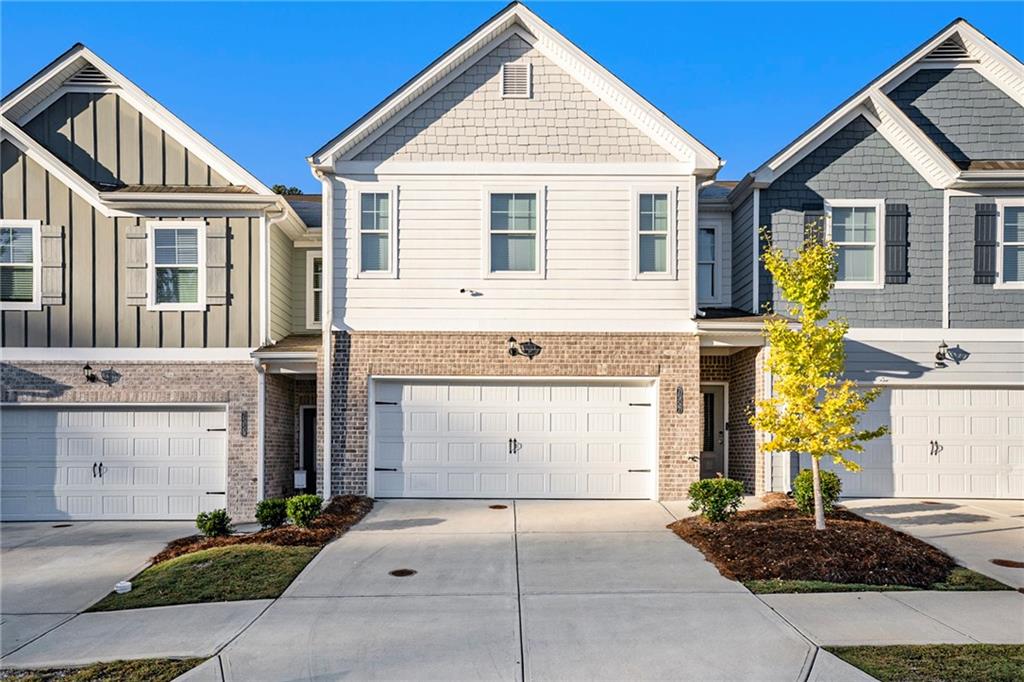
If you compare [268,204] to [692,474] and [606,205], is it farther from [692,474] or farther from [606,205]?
[692,474]

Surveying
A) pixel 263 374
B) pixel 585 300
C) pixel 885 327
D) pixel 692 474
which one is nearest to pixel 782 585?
pixel 692 474

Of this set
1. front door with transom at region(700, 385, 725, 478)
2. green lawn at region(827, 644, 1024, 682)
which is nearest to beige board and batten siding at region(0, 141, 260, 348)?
front door with transom at region(700, 385, 725, 478)

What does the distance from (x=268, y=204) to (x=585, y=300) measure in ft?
19.4

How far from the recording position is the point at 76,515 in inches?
510

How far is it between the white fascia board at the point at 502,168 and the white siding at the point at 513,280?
0.12m

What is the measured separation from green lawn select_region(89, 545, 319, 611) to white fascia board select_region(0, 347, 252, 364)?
4384 millimetres

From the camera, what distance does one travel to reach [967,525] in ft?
35.9

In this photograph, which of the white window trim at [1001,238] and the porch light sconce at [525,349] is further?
the white window trim at [1001,238]

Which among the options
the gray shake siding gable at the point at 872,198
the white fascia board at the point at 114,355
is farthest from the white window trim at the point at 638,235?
the white fascia board at the point at 114,355

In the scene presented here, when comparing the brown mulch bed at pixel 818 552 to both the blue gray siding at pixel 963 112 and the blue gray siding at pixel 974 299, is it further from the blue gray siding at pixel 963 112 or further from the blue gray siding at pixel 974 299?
the blue gray siding at pixel 963 112

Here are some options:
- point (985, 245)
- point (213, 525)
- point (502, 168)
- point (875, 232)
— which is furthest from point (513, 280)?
point (985, 245)

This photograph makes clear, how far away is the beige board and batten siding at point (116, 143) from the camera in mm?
13211

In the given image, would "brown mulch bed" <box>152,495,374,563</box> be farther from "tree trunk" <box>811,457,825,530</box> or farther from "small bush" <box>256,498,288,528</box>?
"tree trunk" <box>811,457,825,530</box>

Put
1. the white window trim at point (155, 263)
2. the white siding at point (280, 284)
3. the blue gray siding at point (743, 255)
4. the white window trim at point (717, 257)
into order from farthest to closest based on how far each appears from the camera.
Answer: the white window trim at point (717, 257) → the white siding at point (280, 284) → the blue gray siding at point (743, 255) → the white window trim at point (155, 263)
